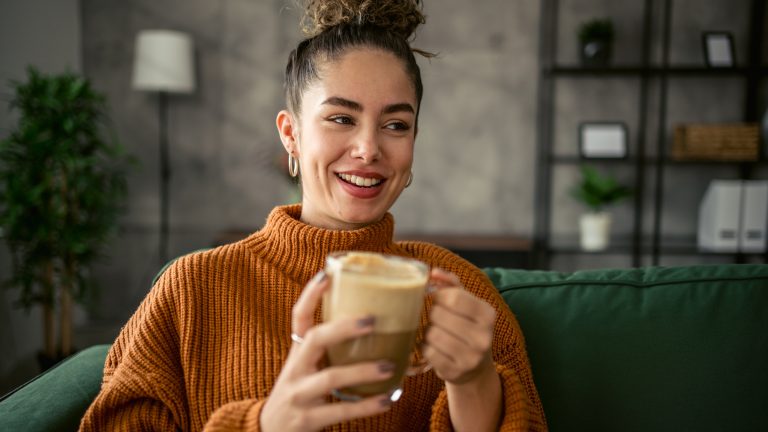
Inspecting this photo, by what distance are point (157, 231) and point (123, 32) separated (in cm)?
130

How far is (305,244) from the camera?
1.12 metres

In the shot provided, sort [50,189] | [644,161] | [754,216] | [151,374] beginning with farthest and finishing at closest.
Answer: [644,161]
[754,216]
[50,189]
[151,374]

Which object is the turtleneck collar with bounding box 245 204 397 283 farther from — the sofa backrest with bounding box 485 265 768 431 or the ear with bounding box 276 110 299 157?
the sofa backrest with bounding box 485 265 768 431

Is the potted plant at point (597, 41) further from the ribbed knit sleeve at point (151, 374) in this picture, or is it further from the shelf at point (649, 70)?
the ribbed knit sleeve at point (151, 374)

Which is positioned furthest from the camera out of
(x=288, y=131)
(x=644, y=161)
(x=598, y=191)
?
(x=644, y=161)

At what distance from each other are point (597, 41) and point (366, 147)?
2883mm

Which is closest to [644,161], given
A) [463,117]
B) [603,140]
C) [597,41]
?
[603,140]

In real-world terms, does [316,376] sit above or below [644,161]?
below

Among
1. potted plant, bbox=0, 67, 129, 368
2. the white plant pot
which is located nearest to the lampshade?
potted plant, bbox=0, 67, 129, 368

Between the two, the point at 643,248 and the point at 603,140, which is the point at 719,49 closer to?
the point at 603,140

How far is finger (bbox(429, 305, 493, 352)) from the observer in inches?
27.1

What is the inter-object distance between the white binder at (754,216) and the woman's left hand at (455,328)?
3.23 m

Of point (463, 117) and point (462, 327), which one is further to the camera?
point (463, 117)

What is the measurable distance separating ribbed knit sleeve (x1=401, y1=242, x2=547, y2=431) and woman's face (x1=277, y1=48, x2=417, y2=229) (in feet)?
0.75
